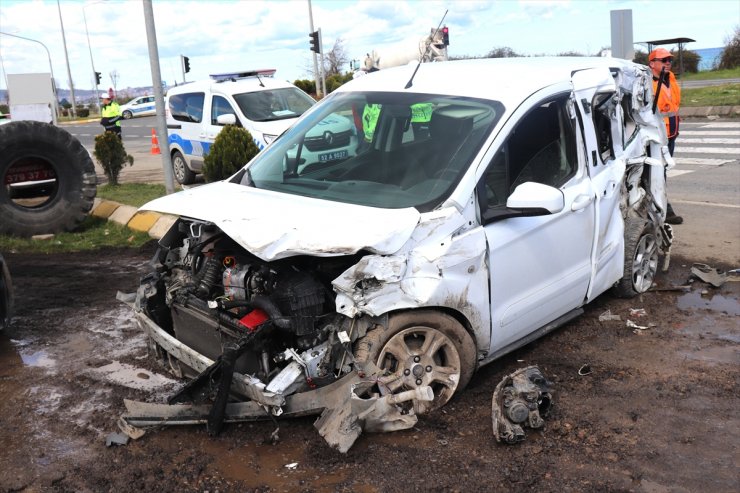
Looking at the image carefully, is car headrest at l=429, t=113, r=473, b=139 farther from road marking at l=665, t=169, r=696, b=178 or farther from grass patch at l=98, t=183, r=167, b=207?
road marking at l=665, t=169, r=696, b=178

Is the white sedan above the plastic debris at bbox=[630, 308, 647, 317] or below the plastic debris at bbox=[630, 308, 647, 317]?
above

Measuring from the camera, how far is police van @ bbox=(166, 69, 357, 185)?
13.3m

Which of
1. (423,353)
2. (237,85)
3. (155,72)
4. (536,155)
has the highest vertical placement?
(155,72)

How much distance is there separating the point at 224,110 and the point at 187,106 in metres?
1.34

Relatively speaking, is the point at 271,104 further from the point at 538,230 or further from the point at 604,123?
the point at 538,230

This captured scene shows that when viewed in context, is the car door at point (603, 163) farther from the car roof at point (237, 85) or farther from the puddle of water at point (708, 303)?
the car roof at point (237, 85)

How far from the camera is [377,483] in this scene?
3.60 meters

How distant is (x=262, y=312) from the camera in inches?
162

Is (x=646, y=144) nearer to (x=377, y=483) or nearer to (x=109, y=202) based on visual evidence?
(x=377, y=483)

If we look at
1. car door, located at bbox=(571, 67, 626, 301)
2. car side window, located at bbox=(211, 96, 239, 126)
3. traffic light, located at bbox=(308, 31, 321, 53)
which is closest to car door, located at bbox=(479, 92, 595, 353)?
car door, located at bbox=(571, 67, 626, 301)

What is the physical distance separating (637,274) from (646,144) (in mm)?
1133

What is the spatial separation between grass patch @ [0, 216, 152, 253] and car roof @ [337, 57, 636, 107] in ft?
16.0

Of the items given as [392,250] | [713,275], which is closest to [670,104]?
[713,275]

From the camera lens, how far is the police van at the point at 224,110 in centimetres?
1334
